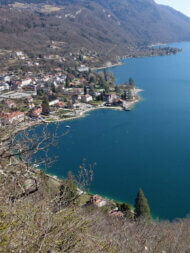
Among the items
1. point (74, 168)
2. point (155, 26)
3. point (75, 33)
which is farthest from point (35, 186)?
point (155, 26)

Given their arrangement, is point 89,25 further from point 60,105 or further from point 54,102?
point 60,105

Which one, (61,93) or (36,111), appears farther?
(61,93)

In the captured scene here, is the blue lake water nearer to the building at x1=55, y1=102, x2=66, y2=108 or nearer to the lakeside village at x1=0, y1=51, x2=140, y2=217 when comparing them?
the lakeside village at x1=0, y1=51, x2=140, y2=217

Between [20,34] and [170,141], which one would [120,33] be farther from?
[170,141]

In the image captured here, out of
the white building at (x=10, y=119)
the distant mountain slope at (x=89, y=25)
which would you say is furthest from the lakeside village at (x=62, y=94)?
the distant mountain slope at (x=89, y=25)

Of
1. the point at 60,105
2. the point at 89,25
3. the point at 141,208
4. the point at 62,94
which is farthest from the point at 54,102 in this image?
the point at 89,25

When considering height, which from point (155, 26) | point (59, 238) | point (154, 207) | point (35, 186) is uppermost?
point (155, 26)
